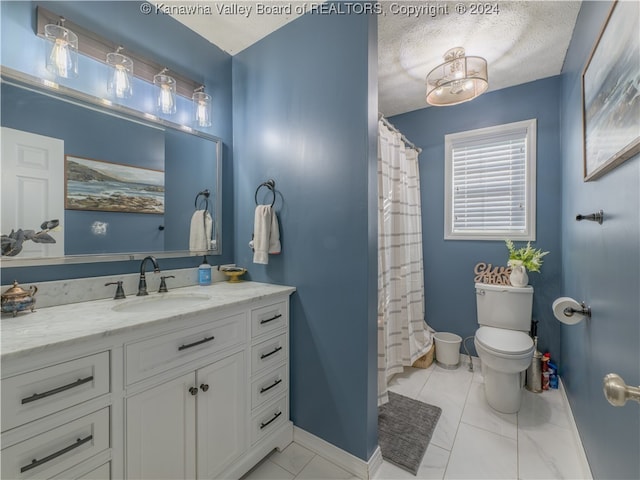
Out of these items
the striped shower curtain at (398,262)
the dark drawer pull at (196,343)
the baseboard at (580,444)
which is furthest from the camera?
the striped shower curtain at (398,262)

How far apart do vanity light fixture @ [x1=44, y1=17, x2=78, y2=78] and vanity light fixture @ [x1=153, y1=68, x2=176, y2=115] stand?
0.39 m

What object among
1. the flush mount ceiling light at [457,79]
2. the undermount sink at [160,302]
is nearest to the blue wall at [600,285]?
the flush mount ceiling light at [457,79]

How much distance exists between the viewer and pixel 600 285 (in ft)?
3.97

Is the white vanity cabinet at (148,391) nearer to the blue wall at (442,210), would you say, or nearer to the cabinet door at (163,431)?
the cabinet door at (163,431)

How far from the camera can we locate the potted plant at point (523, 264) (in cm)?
220

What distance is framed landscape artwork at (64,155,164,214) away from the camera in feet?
4.34

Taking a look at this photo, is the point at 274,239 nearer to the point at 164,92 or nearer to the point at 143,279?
the point at 143,279

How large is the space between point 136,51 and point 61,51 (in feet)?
1.29

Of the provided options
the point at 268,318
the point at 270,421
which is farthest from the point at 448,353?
the point at 268,318

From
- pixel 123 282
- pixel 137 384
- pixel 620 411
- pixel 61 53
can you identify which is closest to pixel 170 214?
pixel 123 282

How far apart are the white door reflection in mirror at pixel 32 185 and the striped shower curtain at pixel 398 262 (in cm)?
172

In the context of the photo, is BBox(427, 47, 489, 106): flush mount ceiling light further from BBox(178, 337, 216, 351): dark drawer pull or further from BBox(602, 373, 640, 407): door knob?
BBox(178, 337, 216, 351): dark drawer pull

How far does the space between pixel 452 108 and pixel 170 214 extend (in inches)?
105

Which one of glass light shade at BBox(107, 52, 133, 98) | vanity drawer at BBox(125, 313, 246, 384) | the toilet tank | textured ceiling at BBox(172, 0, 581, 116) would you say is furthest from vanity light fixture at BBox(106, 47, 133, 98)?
the toilet tank
